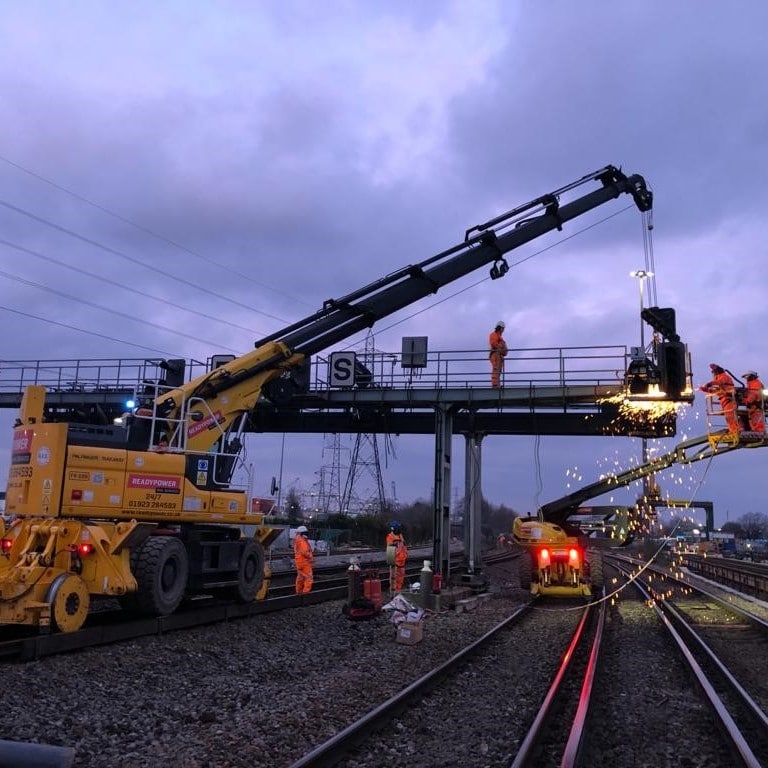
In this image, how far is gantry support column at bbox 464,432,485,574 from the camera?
907 inches

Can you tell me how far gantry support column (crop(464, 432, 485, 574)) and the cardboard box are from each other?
34.8 feet

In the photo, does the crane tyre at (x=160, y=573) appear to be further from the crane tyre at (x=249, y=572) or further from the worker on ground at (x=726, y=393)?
the worker on ground at (x=726, y=393)

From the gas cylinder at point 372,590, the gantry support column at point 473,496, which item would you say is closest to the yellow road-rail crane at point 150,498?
the gas cylinder at point 372,590

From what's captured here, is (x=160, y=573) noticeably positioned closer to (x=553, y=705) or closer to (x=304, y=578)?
(x=304, y=578)

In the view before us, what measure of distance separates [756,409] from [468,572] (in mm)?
10983

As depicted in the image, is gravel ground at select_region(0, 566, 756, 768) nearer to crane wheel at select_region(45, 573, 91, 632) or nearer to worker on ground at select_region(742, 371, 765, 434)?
crane wheel at select_region(45, 573, 91, 632)

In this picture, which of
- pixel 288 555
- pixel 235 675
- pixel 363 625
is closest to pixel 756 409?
pixel 363 625

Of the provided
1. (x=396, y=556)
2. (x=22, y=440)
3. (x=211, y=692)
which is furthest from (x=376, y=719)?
(x=396, y=556)

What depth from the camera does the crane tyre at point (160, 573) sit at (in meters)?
10.9

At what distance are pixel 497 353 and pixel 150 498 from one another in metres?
12.5

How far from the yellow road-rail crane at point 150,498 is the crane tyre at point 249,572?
0.03 meters

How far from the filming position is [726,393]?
13953 mm

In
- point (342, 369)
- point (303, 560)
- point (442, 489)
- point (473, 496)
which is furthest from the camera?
point (473, 496)

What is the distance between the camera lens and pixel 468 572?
2238 cm
